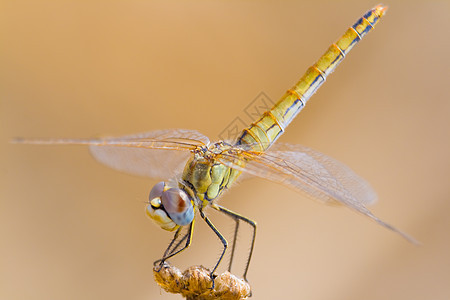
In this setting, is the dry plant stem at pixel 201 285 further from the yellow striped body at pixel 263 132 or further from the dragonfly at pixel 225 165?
the yellow striped body at pixel 263 132

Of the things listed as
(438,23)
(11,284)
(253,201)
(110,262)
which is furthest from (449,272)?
(11,284)

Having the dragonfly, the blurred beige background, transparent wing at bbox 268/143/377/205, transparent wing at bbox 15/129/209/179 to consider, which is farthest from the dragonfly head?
the blurred beige background

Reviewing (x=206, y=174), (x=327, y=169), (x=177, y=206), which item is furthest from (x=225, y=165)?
(x=327, y=169)

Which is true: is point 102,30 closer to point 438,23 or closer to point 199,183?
point 199,183

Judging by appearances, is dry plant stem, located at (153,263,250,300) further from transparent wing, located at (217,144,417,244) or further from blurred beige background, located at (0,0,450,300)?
blurred beige background, located at (0,0,450,300)

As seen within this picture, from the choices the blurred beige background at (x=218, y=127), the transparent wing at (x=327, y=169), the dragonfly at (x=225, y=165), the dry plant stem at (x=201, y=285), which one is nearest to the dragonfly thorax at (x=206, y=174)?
the dragonfly at (x=225, y=165)
